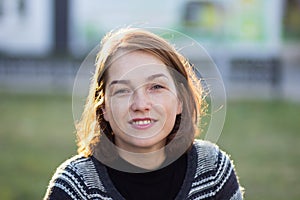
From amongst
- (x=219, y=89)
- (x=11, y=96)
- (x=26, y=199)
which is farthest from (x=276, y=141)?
(x=219, y=89)

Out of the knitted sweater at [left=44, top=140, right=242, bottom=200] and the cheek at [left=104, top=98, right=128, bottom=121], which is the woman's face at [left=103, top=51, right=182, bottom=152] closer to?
the cheek at [left=104, top=98, right=128, bottom=121]

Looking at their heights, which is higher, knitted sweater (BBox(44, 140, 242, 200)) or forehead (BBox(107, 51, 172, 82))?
forehead (BBox(107, 51, 172, 82))

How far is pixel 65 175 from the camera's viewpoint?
255 centimetres

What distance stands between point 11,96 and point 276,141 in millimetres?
4856

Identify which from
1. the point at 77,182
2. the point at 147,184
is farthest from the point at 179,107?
the point at 77,182

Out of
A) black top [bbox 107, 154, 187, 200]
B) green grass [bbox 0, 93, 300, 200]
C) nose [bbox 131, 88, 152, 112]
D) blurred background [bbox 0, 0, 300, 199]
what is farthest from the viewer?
blurred background [bbox 0, 0, 300, 199]

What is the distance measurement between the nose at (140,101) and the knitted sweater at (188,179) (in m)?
0.26

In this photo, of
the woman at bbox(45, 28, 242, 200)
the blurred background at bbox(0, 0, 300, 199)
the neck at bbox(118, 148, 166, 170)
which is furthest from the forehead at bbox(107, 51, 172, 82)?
the blurred background at bbox(0, 0, 300, 199)

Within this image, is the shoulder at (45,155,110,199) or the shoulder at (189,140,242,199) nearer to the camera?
the shoulder at (45,155,110,199)

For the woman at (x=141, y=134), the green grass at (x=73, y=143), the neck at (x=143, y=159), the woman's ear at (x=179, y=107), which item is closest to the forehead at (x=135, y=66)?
the woman at (x=141, y=134)

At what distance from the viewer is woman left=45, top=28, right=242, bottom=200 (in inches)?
98.3

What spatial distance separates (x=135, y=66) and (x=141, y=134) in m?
0.21

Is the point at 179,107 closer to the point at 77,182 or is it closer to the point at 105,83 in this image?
the point at 105,83

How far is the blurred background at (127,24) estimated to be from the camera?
934 cm
